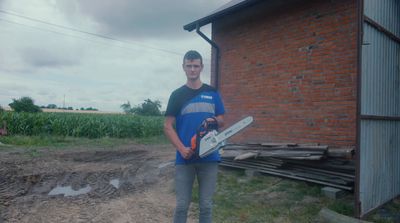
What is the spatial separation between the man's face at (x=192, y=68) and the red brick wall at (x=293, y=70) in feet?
11.9

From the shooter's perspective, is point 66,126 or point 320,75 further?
point 66,126

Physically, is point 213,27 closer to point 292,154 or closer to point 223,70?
point 223,70

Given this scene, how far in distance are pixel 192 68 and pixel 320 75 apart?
12.6 feet

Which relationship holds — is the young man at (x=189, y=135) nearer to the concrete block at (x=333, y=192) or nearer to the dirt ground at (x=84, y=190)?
the dirt ground at (x=84, y=190)

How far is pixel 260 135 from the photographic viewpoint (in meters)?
6.88

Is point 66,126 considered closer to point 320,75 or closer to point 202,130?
point 320,75

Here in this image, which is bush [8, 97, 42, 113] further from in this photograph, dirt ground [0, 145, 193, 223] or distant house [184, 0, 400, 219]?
distant house [184, 0, 400, 219]

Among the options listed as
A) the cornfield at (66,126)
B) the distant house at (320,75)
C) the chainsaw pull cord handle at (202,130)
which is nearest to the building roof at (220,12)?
the distant house at (320,75)

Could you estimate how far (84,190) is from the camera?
5891mm

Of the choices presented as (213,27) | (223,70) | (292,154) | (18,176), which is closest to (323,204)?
(292,154)

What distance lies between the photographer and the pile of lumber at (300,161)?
515 centimetres

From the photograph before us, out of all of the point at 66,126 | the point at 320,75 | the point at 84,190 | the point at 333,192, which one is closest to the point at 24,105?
the point at 66,126

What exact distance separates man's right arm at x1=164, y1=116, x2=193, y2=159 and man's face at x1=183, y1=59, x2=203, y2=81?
0.44 metres

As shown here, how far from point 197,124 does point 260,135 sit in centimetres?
437
